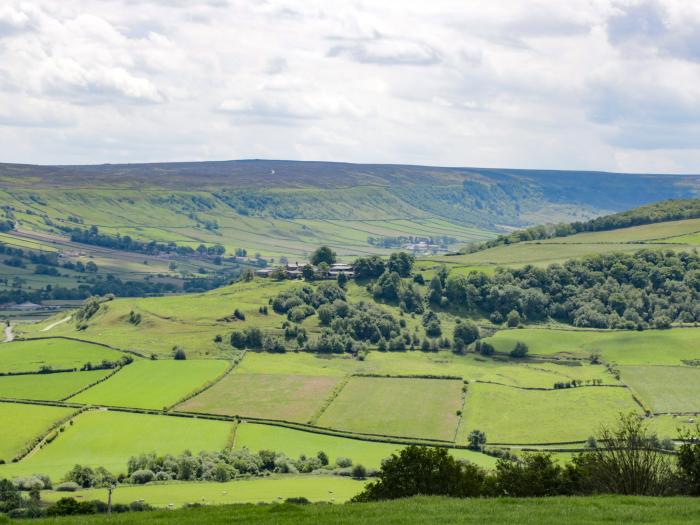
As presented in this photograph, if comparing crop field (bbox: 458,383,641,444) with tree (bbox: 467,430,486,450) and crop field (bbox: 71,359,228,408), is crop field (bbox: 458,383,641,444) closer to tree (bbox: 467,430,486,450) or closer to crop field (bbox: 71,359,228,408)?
tree (bbox: 467,430,486,450)

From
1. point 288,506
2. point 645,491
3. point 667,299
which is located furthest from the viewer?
point 667,299

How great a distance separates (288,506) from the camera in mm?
46031

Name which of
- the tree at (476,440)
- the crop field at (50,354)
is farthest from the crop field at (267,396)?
the crop field at (50,354)

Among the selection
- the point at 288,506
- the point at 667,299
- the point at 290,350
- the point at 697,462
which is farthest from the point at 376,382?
the point at 288,506

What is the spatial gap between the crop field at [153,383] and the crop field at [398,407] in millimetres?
20455

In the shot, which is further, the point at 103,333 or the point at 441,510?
the point at 103,333

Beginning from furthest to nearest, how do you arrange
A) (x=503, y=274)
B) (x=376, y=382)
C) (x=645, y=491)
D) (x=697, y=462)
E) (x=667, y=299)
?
(x=503, y=274) → (x=667, y=299) → (x=376, y=382) → (x=697, y=462) → (x=645, y=491)

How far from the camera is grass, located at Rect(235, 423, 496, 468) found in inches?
3866

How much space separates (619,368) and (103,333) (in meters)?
84.9

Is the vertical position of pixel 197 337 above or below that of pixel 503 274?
below

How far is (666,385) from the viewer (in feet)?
432

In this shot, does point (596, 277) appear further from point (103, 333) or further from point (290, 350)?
point (103, 333)

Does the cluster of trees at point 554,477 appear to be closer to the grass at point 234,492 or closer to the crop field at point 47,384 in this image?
the grass at point 234,492

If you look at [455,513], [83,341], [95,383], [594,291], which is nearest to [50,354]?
[83,341]
